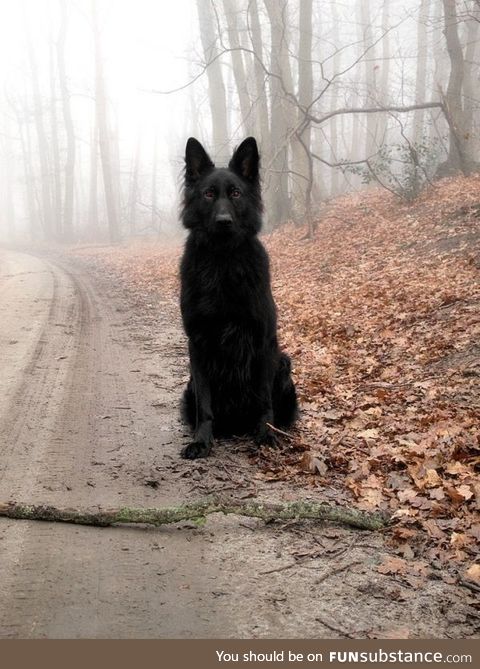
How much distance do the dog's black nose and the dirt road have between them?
5.98 feet

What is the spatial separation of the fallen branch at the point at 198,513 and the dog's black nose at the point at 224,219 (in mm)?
2091

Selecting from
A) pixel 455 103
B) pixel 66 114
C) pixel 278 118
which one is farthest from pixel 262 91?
pixel 66 114

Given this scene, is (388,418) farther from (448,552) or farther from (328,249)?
(328,249)

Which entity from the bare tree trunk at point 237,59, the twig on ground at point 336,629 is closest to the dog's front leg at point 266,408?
the twig on ground at point 336,629

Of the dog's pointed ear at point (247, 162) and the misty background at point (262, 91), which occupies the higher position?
the misty background at point (262, 91)

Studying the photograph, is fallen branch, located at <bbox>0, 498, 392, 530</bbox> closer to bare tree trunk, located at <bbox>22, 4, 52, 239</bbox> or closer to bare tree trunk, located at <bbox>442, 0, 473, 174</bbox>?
bare tree trunk, located at <bbox>442, 0, 473, 174</bbox>

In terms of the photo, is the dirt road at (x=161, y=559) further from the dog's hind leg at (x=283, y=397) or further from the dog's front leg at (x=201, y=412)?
the dog's hind leg at (x=283, y=397)

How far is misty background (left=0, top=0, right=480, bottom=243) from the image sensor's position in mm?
16734

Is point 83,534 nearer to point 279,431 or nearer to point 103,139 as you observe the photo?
point 279,431

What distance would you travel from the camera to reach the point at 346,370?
683 cm

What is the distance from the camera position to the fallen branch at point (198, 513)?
3426mm

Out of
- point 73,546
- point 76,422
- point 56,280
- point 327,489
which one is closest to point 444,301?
point 327,489

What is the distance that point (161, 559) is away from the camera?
10.2ft

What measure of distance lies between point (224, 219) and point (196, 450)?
5.92ft
